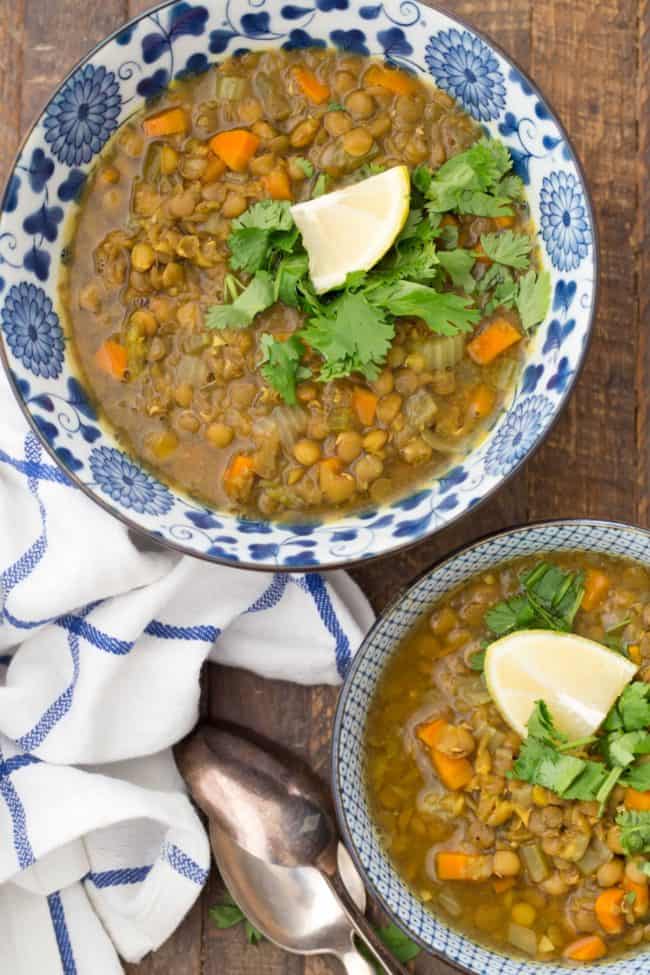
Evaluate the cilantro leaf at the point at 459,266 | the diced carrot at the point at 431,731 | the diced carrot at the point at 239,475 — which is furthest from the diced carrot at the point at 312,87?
the diced carrot at the point at 431,731

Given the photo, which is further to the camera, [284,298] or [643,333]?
[643,333]

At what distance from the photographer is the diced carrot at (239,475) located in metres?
3.35

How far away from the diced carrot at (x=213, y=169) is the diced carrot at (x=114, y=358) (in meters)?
0.52

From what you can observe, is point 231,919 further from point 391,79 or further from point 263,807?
point 391,79

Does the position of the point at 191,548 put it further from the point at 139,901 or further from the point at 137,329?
the point at 139,901

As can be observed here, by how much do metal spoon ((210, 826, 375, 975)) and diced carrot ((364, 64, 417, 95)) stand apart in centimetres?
227

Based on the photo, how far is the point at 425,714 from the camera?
11.8 feet

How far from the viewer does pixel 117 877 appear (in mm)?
3836

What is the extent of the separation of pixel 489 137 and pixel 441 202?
0.29 metres

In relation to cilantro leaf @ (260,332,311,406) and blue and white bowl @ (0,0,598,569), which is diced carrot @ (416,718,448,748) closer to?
blue and white bowl @ (0,0,598,569)

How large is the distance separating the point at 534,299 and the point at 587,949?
1.84 m

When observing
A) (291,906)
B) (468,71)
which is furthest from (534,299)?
(291,906)

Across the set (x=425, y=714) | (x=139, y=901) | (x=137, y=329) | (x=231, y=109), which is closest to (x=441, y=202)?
(x=231, y=109)

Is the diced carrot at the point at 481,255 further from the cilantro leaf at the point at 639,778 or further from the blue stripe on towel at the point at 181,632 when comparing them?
the cilantro leaf at the point at 639,778
